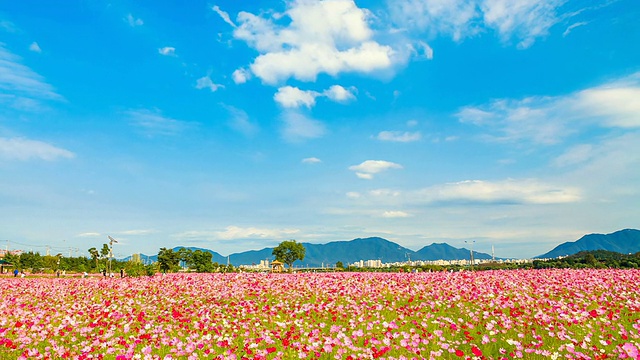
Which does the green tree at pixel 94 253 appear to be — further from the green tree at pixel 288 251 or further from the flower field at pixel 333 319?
the flower field at pixel 333 319

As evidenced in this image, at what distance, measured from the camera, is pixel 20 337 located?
A: 9891 mm

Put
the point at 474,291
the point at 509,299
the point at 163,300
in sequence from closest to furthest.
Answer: the point at 509,299 < the point at 474,291 < the point at 163,300

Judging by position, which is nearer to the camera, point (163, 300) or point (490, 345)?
point (490, 345)

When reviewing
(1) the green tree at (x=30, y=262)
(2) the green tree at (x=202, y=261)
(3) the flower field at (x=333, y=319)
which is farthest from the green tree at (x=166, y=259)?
(1) the green tree at (x=30, y=262)

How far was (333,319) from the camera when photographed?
1058 centimetres

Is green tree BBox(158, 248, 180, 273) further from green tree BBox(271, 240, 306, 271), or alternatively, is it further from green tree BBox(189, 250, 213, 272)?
green tree BBox(271, 240, 306, 271)

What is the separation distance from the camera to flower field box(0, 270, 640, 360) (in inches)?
321

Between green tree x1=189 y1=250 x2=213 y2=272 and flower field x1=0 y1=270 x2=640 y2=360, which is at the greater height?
green tree x1=189 y1=250 x2=213 y2=272

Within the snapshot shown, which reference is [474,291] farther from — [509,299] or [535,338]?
[535,338]

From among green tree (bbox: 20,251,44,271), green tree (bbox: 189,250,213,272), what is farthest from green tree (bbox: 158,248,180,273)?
green tree (bbox: 20,251,44,271)

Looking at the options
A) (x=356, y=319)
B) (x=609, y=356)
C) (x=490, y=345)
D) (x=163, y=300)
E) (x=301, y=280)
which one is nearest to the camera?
(x=609, y=356)

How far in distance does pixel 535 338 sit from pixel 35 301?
17.2 meters

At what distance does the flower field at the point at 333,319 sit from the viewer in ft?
26.8

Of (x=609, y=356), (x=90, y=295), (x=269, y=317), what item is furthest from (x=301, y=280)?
(x=609, y=356)
